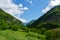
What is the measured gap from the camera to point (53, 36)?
7012 centimetres

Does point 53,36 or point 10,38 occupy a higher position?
point 53,36

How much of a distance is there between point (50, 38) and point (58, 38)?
5047 millimetres

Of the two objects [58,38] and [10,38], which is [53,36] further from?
[10,38]

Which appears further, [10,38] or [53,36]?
[53,36]

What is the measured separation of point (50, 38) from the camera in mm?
69312

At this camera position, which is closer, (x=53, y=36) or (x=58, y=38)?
(x=58, y=38)

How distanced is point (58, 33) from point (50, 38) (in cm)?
347

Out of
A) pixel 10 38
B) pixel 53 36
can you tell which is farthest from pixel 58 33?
pixel 10 38

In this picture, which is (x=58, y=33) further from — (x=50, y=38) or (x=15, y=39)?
(x=15, y=39)

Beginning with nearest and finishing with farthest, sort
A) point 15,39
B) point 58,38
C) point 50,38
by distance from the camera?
point 15,39, point 58,38, point 50,38

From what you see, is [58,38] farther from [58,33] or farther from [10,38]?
[10,38]

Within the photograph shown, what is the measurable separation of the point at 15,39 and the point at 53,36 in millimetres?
52150

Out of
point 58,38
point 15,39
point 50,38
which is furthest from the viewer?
point 50,38

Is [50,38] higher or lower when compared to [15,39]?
higher
